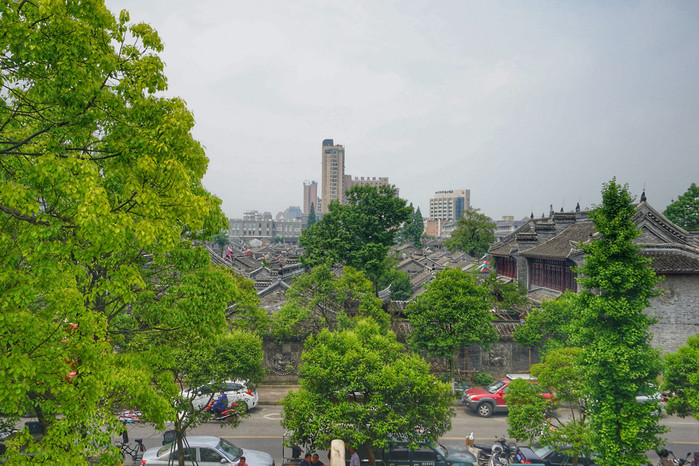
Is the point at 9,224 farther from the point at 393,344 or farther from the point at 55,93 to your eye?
the point at 393,344

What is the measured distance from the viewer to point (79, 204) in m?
5.99

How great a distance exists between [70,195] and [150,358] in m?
4.01

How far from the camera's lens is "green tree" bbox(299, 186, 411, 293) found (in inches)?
1168

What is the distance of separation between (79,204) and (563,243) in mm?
31602

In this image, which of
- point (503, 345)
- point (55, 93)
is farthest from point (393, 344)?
point (503, 345)

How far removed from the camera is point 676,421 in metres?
19.3

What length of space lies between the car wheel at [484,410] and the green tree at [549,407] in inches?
232

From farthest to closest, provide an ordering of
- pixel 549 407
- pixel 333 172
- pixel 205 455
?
pixel 333 172, pixel 205 455, pixel 549 407

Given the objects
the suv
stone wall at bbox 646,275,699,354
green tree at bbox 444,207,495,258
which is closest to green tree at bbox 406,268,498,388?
the suv

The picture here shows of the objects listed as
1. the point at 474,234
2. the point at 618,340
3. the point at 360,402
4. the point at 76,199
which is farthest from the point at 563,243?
the point at 474,234

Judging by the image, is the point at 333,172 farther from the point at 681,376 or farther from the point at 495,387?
the point at 681,376

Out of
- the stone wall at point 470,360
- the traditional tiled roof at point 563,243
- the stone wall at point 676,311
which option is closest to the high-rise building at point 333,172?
the traditional tiled roof at point 563,243

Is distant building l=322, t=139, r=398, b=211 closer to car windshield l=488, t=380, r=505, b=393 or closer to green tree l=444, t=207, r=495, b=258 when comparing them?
green tree l=444, t=207, r=495, b=258

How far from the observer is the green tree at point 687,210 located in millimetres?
46094
